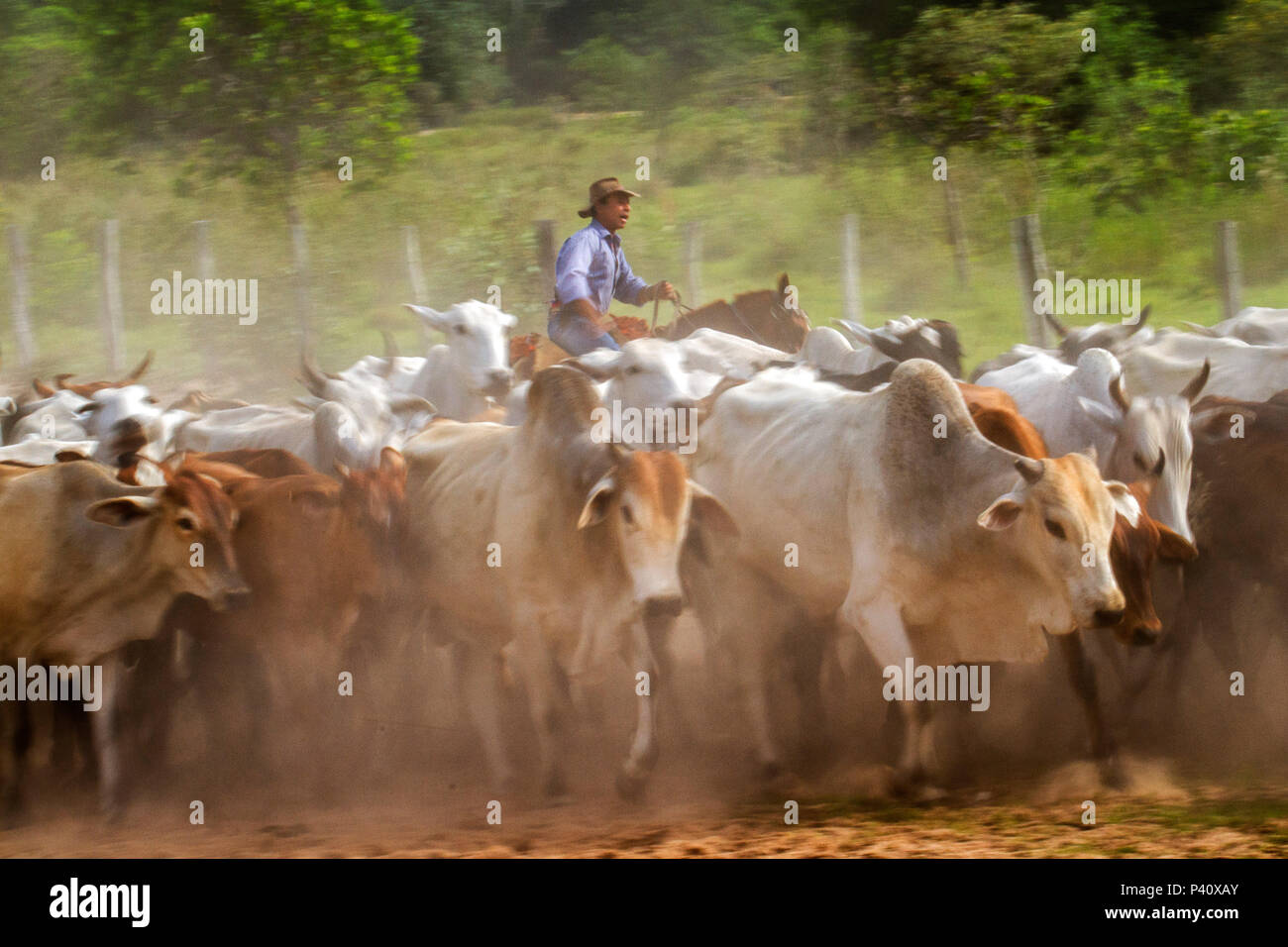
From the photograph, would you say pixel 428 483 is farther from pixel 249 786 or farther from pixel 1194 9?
pixel 1194 9

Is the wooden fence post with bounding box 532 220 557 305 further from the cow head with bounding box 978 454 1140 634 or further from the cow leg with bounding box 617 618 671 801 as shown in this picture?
the cow head with bounding box 978 454 1140 634

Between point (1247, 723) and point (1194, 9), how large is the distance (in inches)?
406

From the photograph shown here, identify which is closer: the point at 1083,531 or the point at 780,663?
the point at 1083,531

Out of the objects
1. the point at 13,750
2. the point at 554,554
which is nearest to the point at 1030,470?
the point at 554,554

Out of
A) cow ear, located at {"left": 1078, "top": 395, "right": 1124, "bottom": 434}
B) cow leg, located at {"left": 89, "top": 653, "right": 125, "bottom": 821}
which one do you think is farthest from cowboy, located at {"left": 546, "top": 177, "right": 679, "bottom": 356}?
cow leg, located at {"left": 89, "top": 653, "right": 125, "bottom": 821}

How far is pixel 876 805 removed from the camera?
18.8 feet

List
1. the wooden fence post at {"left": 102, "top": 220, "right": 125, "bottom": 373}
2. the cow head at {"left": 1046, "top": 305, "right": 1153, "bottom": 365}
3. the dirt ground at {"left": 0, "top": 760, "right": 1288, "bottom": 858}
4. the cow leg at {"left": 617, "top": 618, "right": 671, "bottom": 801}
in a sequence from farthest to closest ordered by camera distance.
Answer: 1. the wooden fence post at {"left": 102, "top": 220, "right": 125, "bottom": 373}
2. the cow head at {"left": 1046, "top": 305, "right": 1153, "bottom": 365}
3. the cow leg at {"left": 617, "top": 618, "right": 671, "bottom": 801}
4. the dirt ground at {"left": 0, "top": 760, "right": 1288, "bottom": 858}

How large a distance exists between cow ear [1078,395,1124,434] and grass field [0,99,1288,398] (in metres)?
5.43

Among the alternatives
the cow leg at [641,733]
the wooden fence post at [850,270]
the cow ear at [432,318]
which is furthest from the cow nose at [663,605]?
the wooden fence post at [850,270]

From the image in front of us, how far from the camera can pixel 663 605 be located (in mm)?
5492

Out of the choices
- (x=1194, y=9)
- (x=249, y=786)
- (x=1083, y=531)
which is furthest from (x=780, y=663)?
(x=1194, y=9)

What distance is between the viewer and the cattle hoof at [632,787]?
5.84m

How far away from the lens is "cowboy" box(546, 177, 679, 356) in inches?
307

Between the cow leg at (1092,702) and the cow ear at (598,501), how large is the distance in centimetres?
171
